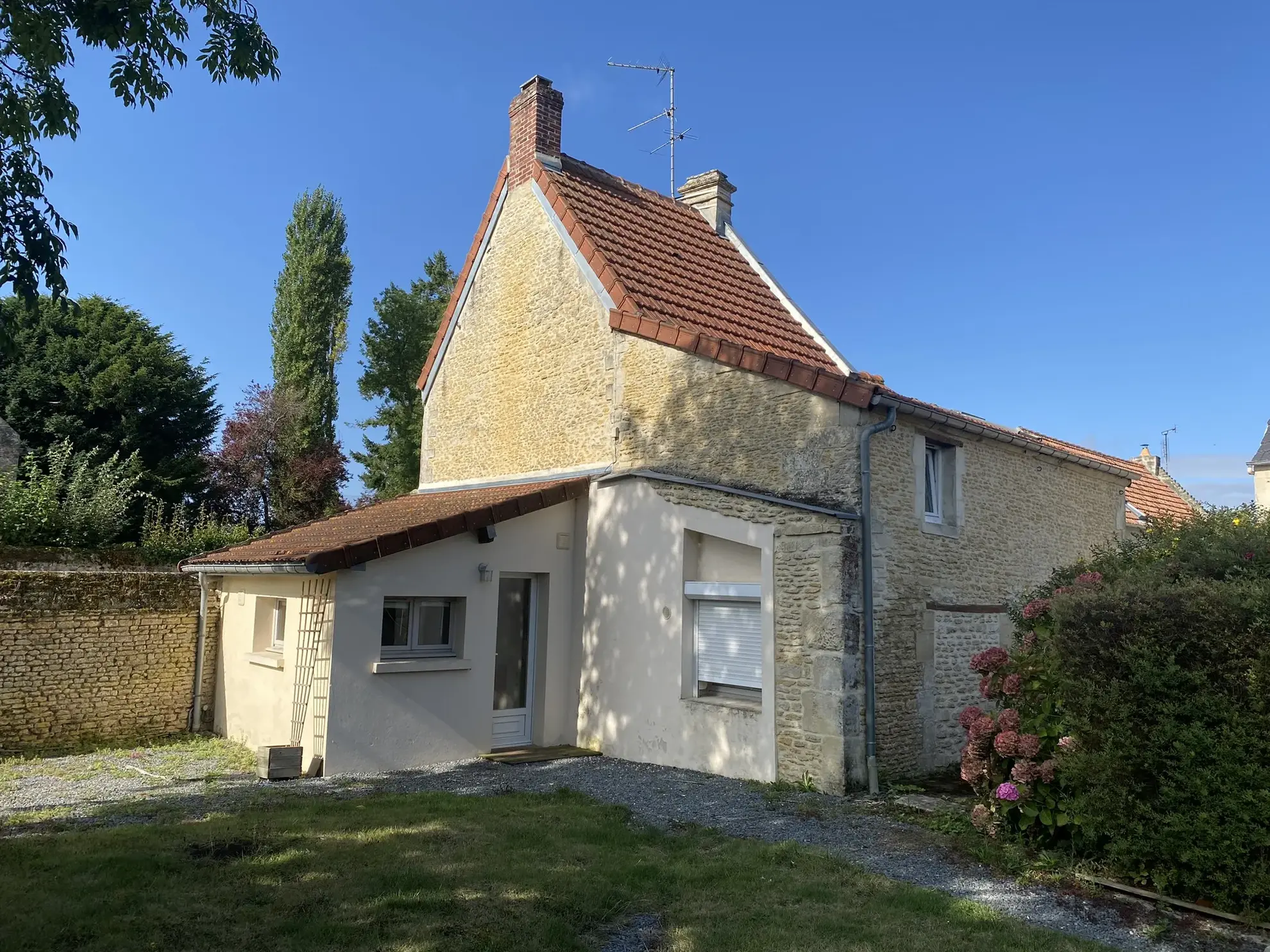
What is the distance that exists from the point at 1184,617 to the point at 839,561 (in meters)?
3.63

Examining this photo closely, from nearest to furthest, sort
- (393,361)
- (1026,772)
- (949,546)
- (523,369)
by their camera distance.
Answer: (1026,772), (949,546), (523,369), (393,361)

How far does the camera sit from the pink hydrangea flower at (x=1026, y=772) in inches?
269

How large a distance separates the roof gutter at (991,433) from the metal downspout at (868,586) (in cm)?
18

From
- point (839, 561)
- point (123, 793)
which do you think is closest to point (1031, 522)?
point (839, 561)

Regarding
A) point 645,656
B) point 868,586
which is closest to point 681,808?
point 645,656

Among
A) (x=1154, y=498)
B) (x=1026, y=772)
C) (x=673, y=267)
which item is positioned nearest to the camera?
(x=1026, y=772)

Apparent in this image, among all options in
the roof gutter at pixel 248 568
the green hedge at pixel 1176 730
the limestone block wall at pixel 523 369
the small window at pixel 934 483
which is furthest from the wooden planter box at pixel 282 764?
the small window at pixel 934 483

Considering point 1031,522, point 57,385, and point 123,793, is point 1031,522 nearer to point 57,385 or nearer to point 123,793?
point 123,793

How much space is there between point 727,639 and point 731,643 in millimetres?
67

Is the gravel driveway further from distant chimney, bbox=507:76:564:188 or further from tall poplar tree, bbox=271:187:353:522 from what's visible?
tall poplar tree, bbox=271:187:353:522

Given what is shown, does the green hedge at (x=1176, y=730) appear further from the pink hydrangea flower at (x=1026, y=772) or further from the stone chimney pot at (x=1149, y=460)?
the stone chimney pot at (x=1149, y=460)

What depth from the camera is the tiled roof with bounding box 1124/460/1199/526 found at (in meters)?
17.3

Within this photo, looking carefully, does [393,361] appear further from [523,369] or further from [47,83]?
[47,83]

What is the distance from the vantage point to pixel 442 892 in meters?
5.68
